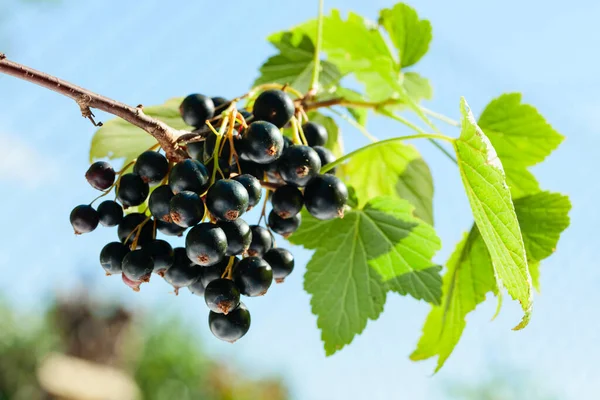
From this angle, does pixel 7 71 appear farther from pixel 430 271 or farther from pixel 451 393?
pixel 451 393

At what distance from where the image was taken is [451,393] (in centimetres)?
617

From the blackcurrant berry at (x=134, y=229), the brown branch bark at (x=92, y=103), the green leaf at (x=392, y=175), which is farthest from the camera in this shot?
the green leaf at (x=392, y=175)

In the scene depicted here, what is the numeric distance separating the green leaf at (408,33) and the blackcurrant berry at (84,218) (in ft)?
1.45

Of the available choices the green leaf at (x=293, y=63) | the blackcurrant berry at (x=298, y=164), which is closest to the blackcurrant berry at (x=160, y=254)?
the blackcurrant berry at (x=298, y=164)

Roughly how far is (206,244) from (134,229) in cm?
9

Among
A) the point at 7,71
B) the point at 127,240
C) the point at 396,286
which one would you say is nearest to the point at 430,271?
the point at 396,286

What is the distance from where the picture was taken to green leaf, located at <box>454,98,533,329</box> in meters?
0.43

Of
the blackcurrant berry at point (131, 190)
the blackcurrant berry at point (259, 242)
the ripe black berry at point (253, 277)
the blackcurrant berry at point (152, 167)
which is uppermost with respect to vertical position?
the blackcurrant berry at point (152, 167)

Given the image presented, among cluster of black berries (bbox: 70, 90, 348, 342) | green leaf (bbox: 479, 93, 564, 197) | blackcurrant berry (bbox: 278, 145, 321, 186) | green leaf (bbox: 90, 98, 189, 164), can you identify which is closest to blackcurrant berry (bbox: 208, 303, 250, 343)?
cluster of black berries (bbox: 70, 90, 348, 342)

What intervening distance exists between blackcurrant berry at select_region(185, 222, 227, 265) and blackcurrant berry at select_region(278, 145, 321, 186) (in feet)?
0.26

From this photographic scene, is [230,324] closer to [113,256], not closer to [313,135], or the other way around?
[113,256]

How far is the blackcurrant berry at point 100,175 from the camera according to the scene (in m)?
0.49

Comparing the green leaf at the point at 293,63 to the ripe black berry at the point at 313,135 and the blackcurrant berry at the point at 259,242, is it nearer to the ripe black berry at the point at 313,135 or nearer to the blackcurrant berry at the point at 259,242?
the ripe black berry at the point at 313,135

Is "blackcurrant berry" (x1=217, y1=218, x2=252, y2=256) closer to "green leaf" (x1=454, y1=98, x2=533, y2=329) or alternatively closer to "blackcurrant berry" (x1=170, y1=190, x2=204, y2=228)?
"blackcurrant berry" (x1=170, y1=190, x2=204, y2=228)
